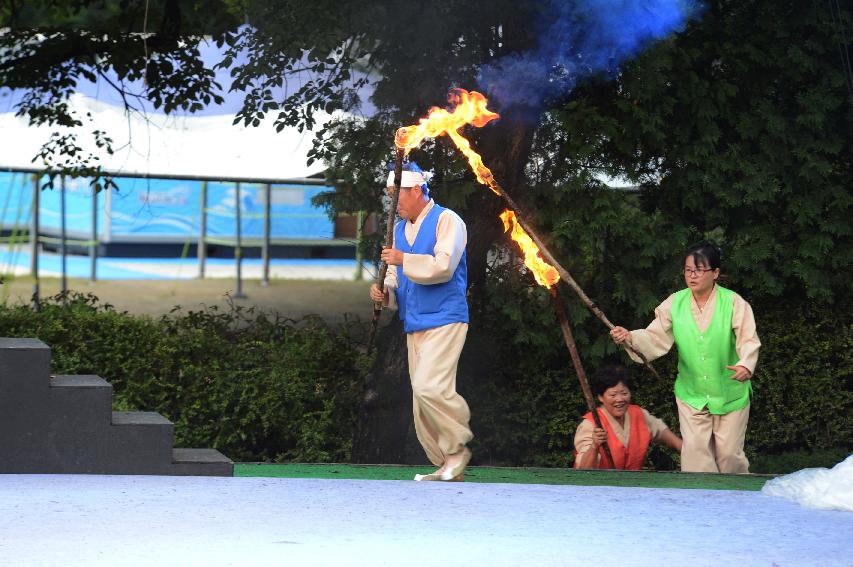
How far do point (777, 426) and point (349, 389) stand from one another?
305cm

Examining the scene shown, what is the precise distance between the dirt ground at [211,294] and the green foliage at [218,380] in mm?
4850

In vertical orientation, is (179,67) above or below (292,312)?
above

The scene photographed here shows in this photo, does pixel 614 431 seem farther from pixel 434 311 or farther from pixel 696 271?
pixel 434 311

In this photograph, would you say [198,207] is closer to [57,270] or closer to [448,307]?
[57,270]

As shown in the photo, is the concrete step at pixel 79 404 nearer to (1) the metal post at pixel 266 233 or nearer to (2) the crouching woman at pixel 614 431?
(2) the crouching woman at pixel 614 431

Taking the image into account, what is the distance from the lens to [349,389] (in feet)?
32.8

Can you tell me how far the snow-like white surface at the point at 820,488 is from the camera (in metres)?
6.58

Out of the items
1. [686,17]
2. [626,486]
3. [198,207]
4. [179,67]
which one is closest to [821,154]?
[686,17]

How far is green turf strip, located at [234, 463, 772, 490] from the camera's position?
23.6ft

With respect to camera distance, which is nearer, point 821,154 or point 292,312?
point 821,154

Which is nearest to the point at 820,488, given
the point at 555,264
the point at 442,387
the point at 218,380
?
the point at 555,264

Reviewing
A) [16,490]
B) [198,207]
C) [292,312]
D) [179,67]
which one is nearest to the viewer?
[16,490]

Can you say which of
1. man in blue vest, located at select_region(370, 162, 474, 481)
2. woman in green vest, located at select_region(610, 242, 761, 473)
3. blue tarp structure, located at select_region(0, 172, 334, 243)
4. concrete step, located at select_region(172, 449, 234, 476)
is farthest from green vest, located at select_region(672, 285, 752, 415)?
blue tarp structure, located at select_region(0, 172, 334, 243)

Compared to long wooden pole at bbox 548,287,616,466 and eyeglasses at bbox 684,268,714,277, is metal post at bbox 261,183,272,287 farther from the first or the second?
eyeglasses at bbox 684,268,714,277
